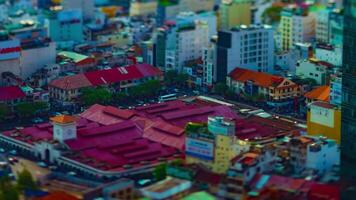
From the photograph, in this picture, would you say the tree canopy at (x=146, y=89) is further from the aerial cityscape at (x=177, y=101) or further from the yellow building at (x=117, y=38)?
the yellow building at (x=117, y=38)

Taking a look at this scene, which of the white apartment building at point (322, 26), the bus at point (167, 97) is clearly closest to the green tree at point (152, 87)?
the bus at point (167, 97)

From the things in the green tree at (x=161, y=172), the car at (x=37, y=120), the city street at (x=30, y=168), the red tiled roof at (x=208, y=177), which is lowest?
the car at (x=37, y=120)

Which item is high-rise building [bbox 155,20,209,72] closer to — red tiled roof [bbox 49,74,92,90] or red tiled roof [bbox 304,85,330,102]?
red tiled roof [bbox 49,74,92,90]

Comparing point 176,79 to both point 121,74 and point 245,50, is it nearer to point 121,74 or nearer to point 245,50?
point 121,74

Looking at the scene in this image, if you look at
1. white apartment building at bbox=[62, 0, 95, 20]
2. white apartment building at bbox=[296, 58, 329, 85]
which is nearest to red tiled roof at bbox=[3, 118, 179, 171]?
white apartment building at bbox=[296, 58, 329, 85]

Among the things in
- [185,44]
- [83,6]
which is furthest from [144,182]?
[83,6]

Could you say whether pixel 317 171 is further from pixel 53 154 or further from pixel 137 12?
pixel 137 12

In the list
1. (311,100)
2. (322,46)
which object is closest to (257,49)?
(322,46)
